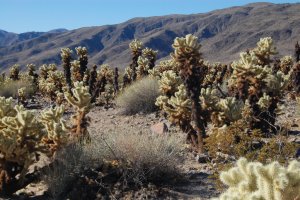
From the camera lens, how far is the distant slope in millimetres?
90500

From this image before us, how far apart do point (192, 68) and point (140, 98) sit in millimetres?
7254

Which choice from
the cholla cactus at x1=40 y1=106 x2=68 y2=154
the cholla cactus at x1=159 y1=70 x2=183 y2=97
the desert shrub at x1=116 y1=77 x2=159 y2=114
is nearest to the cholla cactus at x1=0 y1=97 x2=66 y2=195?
the cholla cactus at x1=40 y1=106 x2=68 y2=154

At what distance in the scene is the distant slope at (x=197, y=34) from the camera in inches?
3563

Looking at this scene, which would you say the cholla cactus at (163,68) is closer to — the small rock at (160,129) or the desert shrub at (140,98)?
the desert shrub at (140,98)

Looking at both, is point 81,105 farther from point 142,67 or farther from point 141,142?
point 142,67

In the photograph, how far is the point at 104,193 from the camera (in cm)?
687

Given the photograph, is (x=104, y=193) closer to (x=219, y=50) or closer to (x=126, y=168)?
(x=126, y=168)

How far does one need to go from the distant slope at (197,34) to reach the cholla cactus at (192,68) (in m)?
70.2

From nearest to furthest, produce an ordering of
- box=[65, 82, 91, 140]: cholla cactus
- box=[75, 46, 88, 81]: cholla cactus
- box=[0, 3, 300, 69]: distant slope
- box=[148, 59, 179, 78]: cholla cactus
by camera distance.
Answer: box=[65, 82, 91, 140]: cholla cactus < box=[148, 59, 179, 78]: cholla cactus < box=[75, 46, 88, 81]: cholla cactus < box=[0, 3, 300, 69]: distant slope

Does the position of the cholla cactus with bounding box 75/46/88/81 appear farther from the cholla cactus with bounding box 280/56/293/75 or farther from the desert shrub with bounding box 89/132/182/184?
the desert shrub with bounding box 89/132/182/184

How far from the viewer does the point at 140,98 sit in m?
16.2

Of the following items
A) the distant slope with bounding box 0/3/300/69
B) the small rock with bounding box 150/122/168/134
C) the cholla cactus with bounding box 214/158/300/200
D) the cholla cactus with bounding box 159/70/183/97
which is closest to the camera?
the cholla cactus with bounding box 214/158/300/200

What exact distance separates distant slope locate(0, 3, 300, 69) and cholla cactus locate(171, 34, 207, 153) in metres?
70.2

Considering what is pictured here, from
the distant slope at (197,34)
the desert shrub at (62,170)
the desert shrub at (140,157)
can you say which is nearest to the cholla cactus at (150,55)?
the desert shrub at (140,157)
